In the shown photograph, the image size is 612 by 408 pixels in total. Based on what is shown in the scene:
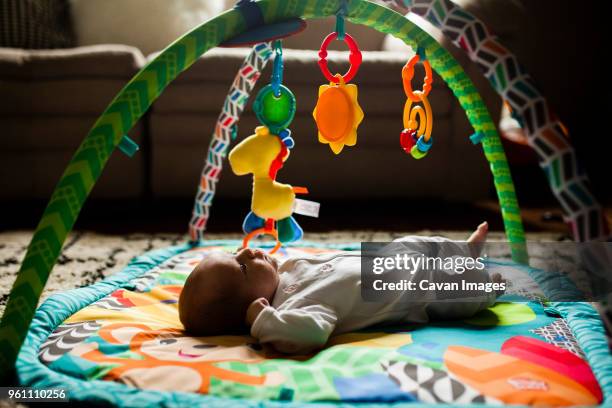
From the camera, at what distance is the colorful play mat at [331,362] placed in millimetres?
722

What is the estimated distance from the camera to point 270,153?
0.98m

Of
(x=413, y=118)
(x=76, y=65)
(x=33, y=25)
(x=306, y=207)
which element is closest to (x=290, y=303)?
(x=306, y=207)

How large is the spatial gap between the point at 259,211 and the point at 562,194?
47cm

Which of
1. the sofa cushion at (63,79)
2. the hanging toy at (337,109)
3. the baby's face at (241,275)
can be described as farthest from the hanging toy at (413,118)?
the sofa cushion at (63,79)

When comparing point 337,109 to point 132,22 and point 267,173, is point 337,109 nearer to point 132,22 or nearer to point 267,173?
point 267,173

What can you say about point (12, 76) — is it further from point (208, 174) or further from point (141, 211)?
point (208, 174)

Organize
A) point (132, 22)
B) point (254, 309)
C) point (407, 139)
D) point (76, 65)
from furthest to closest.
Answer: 1. point (132, 22)
2. point (76, 65)
3. point (407, 139)
4. point (254, 309)

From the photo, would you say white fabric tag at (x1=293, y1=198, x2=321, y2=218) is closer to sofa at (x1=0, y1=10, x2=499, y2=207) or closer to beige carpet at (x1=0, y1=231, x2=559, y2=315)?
beige carpet at (x1=0, y1=231, x2=559, y2=315)

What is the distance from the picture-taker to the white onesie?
0.84 metres

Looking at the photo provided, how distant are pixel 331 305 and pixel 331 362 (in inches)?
4.9

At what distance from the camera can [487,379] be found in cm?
75

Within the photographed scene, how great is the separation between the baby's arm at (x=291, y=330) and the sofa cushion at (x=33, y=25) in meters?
1.85

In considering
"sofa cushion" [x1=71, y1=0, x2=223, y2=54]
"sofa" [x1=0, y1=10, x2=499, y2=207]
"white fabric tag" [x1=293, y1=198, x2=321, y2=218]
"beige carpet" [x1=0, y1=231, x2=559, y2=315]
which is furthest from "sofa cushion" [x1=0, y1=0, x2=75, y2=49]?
"white fabric tag" [x1=293, y1=198, x2=321, y2=218]

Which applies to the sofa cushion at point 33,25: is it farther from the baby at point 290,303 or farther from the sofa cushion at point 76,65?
the baby at point 290,303
